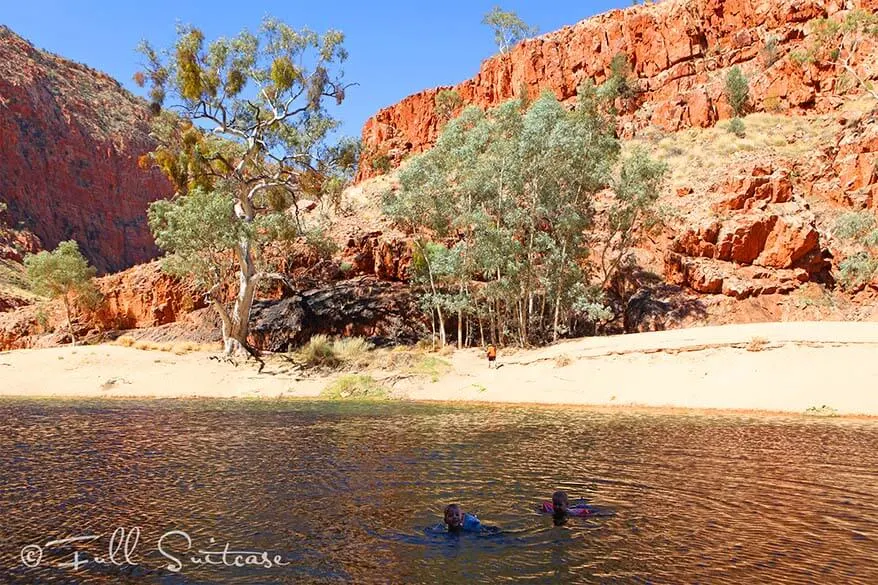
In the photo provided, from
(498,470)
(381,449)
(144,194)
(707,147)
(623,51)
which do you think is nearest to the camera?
(498,470)

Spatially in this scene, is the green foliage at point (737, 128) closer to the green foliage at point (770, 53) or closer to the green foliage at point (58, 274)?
the green foliage at point (770, 53)

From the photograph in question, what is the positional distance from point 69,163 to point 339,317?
63.0 m

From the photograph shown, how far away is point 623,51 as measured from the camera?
265ft

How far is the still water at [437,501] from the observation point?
692 cm

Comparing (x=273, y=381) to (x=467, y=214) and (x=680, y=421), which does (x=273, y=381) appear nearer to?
(x=467, y=214)

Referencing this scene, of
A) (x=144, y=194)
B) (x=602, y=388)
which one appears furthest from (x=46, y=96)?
(x=602, y=388)

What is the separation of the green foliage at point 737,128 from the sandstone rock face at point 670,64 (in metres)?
7.70

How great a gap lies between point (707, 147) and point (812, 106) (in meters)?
16.5

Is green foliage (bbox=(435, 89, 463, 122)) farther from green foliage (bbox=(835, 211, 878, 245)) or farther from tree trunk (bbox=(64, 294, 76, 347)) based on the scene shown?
green foliage (bbox=(835, 211, 878, 245))

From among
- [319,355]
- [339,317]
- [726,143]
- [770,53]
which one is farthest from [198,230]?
[770,53]

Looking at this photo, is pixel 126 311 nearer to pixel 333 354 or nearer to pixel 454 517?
pixel 333 354

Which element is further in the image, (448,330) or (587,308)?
(448,330)

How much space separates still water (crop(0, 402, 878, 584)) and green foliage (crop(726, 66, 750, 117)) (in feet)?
183

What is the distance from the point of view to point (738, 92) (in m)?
65.2
